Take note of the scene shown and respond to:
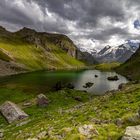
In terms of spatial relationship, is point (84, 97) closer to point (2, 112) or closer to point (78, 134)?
point (2, 112)

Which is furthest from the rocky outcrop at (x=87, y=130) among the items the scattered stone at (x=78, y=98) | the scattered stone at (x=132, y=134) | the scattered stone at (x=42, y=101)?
the scattered stone at (x=78, y=98)

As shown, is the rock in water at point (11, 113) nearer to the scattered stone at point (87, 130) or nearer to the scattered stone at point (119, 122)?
the scattered stone at point (87, 130)

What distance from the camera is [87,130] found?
23.8 meters

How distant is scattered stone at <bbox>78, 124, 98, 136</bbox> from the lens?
2330cm

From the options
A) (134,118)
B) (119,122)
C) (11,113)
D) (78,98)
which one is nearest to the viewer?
(134,118)

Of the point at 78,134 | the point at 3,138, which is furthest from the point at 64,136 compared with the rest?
the point at 3,138

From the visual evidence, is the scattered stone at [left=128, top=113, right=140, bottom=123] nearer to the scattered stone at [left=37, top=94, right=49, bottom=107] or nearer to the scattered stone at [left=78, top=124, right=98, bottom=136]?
the scattered stone at [left=78, top=124, right=98, bottom=136]

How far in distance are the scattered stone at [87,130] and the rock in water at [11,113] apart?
29.6m

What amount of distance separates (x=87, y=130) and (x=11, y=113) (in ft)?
113

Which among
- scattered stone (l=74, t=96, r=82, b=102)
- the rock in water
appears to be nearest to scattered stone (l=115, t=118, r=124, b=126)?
the rock in water

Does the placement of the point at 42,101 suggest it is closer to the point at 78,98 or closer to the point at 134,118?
the point at 78,98

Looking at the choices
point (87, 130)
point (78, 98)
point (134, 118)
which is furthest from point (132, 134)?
point (78, 98)

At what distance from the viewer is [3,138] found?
34250 millimetres

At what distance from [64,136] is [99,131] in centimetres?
327
